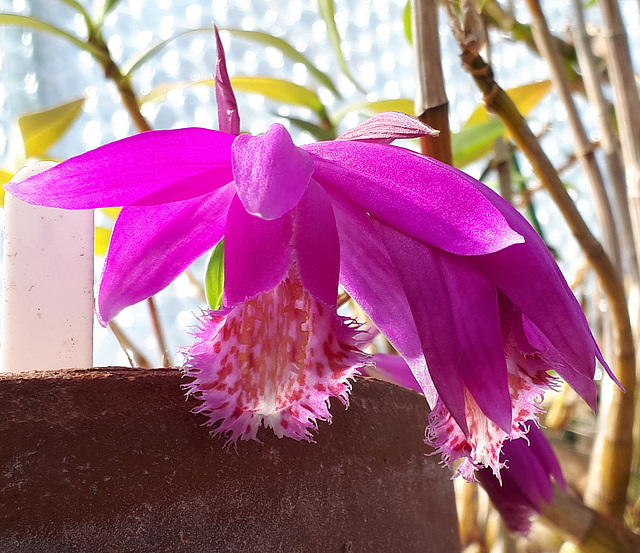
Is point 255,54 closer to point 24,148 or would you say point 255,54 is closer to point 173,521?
point 24,148

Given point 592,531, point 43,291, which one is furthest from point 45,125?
point 592,531

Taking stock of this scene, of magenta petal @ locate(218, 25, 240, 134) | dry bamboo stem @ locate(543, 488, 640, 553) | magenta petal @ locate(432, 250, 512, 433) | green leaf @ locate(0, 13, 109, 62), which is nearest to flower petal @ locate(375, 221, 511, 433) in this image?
magenta petal @ locate(432, 250, 512, 433)

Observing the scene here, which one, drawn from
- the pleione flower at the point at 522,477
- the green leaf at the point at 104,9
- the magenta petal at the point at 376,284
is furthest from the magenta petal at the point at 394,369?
the green leaf at the point at 104,9

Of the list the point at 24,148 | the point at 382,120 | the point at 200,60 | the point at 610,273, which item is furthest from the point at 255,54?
the point at 382,120

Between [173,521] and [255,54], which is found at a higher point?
[255,54]

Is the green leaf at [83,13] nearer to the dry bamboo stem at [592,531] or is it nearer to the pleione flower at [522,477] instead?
the pleione flower at [522,477]

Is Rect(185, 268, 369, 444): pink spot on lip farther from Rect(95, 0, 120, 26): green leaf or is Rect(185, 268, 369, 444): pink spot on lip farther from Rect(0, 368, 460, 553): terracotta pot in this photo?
Rect(95, 0, 120, 26): green leaf

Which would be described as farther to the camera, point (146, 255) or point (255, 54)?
point (255, 54)
